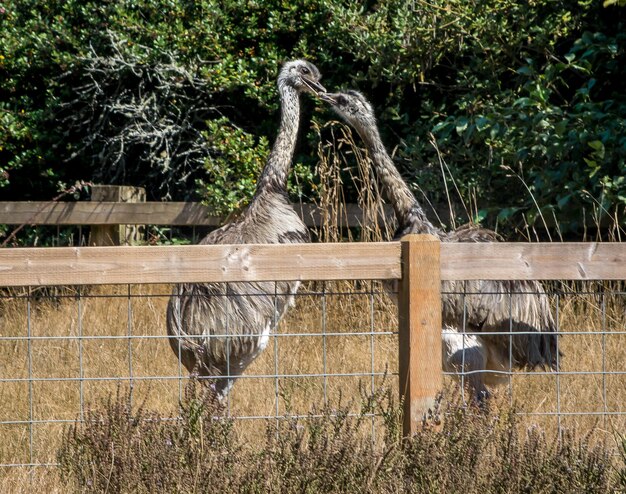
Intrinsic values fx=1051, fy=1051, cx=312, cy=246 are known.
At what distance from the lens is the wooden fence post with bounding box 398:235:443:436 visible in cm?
393

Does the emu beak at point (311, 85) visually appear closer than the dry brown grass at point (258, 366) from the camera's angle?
No

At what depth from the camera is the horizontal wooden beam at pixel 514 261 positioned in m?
4.01

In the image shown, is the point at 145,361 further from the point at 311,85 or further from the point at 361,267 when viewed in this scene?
the point at 361,267

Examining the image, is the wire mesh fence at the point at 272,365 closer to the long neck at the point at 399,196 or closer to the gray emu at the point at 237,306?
the gray emu at the point at 237,306

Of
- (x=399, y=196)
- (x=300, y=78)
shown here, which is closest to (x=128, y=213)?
(x=300, y=78)

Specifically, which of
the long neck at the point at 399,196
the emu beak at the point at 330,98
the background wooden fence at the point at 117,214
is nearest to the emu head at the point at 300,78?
the emu beak at the point at 330,98

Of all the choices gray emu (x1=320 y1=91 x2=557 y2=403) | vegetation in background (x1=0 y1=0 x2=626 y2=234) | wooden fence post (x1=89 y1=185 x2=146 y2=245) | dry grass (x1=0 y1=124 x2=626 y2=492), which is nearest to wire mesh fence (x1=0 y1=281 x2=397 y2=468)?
dry grass (x1=0 y1=124 x2=626 y2=492)

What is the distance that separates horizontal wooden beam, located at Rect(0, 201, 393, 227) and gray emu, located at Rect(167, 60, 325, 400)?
77.8 inches

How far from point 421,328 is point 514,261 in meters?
0.45

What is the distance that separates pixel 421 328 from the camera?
12.9 feet

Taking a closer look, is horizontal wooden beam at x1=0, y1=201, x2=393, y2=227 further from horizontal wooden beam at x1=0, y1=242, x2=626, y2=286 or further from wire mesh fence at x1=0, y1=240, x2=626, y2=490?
horizontal wooden beam at x1=0, y1=242, x2=626, y2=286

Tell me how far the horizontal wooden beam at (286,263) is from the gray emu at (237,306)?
0.97 meters

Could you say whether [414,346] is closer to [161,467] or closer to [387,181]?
[161,467]

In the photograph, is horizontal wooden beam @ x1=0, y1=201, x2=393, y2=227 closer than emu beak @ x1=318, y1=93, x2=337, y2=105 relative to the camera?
No
